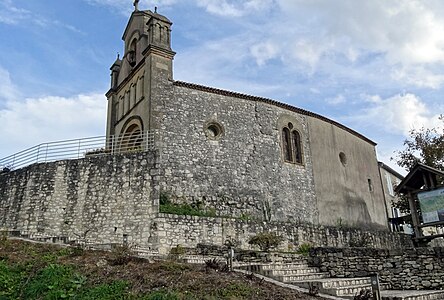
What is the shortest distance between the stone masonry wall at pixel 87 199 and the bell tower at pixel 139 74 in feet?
8.42

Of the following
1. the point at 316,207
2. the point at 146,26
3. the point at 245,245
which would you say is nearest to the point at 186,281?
the point at 245,245

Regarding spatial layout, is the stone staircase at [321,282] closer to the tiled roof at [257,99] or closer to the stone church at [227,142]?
the stone church at [227,142]

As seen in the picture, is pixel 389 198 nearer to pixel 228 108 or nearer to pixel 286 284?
pixel 228 108

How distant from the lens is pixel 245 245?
668 inches

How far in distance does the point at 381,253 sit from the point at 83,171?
1174 cm

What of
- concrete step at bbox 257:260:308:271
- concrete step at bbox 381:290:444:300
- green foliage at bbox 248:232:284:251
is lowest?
concrete step at bbox 381:290:444:300

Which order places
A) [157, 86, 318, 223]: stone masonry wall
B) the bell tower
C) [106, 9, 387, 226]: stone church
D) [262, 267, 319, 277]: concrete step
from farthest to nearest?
the bell tower
[106, 9, 387, 226]: stone church
[157, 86, 318, 223]: stone masonry wall
[262, 267, 319, 277]: concrete step

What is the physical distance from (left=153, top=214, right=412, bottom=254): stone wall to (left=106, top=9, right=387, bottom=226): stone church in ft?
4.48

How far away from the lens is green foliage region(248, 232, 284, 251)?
16.6 meters

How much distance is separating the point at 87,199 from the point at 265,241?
7390 mm

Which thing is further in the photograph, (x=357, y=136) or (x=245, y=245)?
(x=357, y=136)

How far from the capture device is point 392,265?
1080 cm

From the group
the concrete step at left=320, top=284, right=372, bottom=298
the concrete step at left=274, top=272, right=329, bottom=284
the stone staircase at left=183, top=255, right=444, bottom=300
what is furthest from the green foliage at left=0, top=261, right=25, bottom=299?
the concrete step at left=320, top=284, right=372, bottom=298

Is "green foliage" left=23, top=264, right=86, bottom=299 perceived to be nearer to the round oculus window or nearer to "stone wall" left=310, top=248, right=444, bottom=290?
"stone wall" left=310, top=248, right=444, bottom=290
